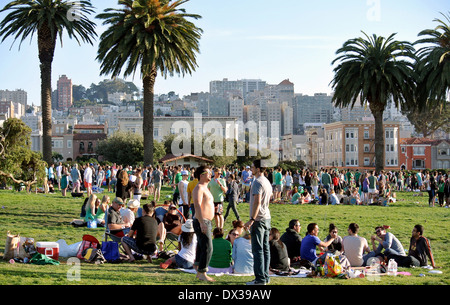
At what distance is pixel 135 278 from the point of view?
10.1 metres

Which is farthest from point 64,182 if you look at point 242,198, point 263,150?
point 263,150

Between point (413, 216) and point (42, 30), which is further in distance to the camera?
point (42, 30)

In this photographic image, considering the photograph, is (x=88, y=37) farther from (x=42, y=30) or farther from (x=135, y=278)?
(x=135, y=278)

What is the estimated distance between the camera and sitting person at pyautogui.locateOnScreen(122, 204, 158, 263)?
12.2 metres

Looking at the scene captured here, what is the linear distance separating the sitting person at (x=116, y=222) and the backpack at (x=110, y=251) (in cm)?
109

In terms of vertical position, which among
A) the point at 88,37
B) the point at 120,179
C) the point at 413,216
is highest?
the point at 88,37

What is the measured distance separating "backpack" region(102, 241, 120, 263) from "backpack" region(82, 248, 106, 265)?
0.13 m

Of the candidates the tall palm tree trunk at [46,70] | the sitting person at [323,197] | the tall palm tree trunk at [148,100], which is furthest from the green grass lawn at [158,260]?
the tall palm tree trunk at [148,100]

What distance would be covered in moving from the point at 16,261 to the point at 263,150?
8488 centimetres

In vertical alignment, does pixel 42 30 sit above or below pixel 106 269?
above

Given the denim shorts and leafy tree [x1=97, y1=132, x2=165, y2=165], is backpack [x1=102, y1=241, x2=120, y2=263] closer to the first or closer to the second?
the denim shorts

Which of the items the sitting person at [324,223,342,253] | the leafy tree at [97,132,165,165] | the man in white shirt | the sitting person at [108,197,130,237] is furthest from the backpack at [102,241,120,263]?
the leafy tree at [97,132,165,165]
